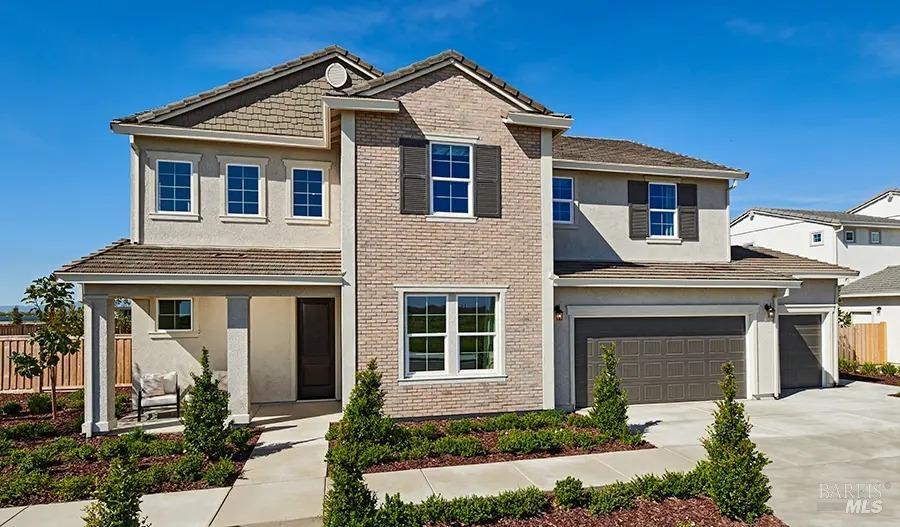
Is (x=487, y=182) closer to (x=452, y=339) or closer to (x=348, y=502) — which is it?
(x=452, y=339)

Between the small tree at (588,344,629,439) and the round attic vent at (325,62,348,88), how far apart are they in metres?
8.92

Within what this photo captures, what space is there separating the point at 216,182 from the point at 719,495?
37.0 ft

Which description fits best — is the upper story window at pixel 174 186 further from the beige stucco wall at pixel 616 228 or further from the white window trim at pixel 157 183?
the beige stucco wall at pixel 616 228

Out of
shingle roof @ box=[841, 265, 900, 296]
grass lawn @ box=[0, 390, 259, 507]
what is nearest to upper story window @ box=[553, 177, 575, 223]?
grass lawn @ box=[0, 390, 259, 507]

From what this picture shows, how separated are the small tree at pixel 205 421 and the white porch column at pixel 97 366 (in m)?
2.62

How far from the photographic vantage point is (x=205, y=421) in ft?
27.1

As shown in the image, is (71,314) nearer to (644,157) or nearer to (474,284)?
(474,284)

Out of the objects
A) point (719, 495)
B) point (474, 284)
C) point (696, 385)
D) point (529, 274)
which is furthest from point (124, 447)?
point (696, 385)

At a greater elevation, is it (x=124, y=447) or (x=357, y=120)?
(x=357, y=120)

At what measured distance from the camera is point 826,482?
24.0 ft

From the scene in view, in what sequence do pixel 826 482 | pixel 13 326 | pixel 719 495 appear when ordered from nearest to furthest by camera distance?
pixel 719 495 < pixel 826 482 < pixel 13 326

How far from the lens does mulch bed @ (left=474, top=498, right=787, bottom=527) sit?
5887 millimetres

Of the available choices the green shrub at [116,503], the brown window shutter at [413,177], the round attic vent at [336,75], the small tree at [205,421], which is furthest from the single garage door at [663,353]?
the green shrub at [116,503]

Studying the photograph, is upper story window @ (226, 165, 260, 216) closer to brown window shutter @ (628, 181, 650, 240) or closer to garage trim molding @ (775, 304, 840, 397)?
brown window shutter @ (628, 181, 650, 240)
